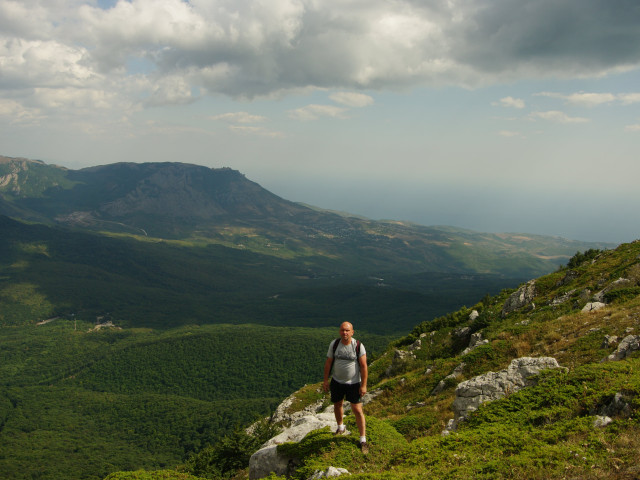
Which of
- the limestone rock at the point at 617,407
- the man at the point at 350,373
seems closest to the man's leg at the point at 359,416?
the man at the point at 350,373

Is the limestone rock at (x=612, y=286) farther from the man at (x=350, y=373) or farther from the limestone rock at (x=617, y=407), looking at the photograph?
the man at (x=350, y=373)

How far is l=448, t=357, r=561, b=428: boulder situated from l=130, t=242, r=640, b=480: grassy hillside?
0.74 metres

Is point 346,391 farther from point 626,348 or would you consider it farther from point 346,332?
point 626,348

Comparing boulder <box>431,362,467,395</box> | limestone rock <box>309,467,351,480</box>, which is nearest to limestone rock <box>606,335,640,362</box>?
boulder <box>431,362,467,395</box>

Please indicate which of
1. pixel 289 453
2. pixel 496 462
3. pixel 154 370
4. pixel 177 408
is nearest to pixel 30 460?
pixel 177 408

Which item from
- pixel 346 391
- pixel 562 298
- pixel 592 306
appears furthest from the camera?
pixel 562 298

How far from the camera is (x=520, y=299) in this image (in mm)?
34250

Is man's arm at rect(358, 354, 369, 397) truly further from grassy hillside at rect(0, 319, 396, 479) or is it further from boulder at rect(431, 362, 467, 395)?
grassy hillside at rect(0, 319, 396, 479)

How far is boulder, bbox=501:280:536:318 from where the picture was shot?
3379 cm

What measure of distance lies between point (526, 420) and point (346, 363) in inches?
249

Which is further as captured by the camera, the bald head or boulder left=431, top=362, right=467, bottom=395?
boulder left=431, top=362, right=467, bottom=395

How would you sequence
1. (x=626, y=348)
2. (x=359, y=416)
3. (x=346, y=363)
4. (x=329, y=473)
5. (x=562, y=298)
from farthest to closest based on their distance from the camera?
1. (x=562, y=298)
2. (x=626, y=348)
3. (x=346, y=363)
4. (x=359, y=416)
5. (x=329, y=473)

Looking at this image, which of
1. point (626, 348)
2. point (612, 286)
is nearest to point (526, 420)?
point (626, 348)

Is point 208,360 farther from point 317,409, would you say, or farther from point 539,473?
point 539,473
